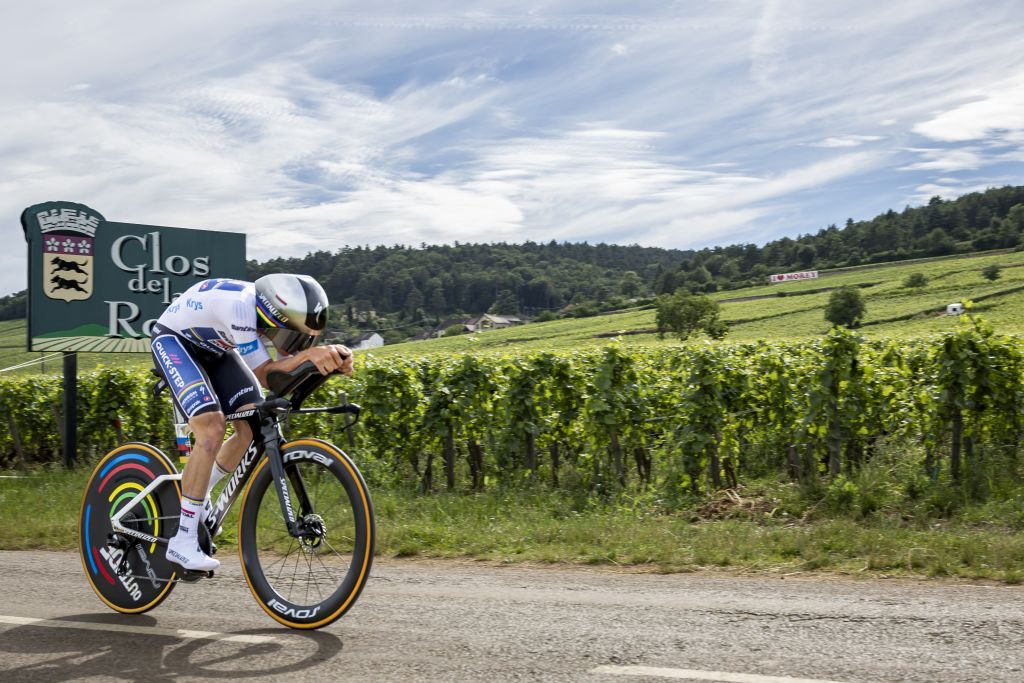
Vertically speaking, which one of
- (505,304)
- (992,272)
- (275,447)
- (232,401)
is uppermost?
(992,272)

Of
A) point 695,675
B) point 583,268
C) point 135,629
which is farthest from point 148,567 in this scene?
point 583,268

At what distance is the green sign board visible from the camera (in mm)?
12789

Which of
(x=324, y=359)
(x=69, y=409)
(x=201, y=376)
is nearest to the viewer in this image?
(x=324, y=359)

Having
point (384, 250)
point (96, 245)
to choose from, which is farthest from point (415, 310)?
point (96, 245)

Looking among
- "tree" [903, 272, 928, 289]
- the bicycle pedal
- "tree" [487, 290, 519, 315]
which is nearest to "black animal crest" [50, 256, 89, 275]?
the bicycle pedal

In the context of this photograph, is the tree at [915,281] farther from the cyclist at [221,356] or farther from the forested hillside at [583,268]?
the cyclist at [221,356]

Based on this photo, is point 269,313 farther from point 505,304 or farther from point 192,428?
point 505,304

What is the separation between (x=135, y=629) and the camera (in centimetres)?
486

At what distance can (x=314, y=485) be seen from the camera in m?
4.62

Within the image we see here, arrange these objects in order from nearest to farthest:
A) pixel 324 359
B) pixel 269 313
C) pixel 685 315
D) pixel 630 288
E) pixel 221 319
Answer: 1. pixel 324 359
2. pixel 269 313
3. pixel 221 319
4. pixel 685 315
5. pixel 630 288

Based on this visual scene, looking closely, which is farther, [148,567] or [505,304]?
[505,304]

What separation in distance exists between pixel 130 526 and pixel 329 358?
200 cm

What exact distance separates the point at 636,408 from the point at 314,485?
5.90 m

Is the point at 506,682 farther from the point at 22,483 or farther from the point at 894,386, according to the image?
the point at 22,483
